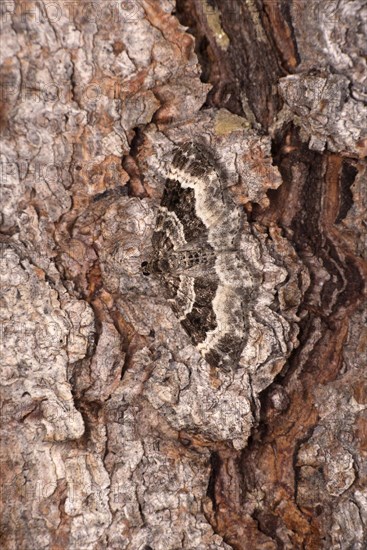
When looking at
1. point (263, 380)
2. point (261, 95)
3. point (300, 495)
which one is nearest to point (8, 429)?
point (263, 380)

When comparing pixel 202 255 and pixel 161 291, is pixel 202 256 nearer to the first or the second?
pixel 202 255

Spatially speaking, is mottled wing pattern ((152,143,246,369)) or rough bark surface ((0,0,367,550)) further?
mottled wing pattern ((152,143,246,369))

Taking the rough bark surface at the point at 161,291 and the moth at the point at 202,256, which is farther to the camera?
the moth at the point at 202,256

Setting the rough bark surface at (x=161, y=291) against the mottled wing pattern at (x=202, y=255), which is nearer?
the rough bark surface at (x=161, y=291)

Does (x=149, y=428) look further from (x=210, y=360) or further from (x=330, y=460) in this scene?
(x=330, y=460)
